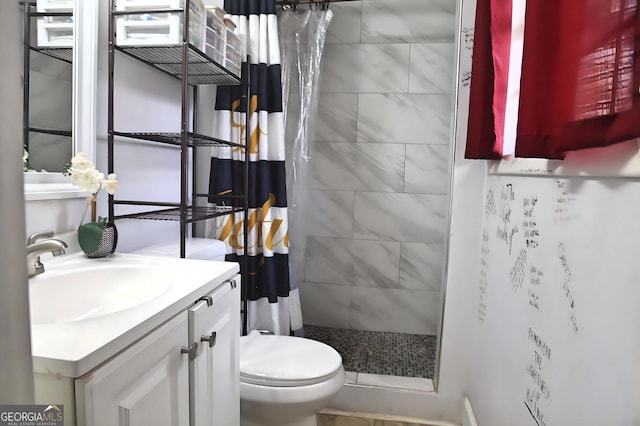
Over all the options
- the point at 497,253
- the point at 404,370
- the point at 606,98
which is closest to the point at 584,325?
the point at 606,98

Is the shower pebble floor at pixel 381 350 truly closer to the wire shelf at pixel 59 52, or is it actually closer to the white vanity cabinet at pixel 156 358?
the white vanity cabinet at pixel 156 358

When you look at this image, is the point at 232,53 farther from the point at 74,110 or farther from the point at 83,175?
the point at 83,175

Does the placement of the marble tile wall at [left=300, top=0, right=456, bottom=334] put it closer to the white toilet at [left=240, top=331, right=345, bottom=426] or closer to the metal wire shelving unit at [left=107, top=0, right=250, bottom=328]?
the metal wire shelving unit at [left=107, top=0, right=250, bottom=328]

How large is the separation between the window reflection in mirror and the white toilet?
95cm

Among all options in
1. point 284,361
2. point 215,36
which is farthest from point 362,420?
point 215,36

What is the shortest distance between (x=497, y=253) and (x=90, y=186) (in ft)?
4.56

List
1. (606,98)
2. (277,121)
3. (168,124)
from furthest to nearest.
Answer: (277,121)
(168,124)
(606,98)

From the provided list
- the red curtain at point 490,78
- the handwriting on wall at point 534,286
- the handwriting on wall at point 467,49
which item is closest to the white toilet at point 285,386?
the handwriting on wall at point 534,286

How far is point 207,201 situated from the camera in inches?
80.4

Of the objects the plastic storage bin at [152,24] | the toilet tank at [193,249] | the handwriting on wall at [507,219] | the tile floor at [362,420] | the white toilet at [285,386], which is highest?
the plastic storage bin at [152,24]

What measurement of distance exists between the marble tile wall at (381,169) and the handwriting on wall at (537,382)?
57.1 inches

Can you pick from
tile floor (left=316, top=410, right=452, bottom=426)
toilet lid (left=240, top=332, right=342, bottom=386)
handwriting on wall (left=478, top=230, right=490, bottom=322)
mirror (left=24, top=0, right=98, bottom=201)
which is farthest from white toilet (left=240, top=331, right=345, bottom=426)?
mirror (left=24, top=0, right=98, bottom=201)

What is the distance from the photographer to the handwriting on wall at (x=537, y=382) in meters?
0.91

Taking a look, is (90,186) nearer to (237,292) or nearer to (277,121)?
(237,292)
